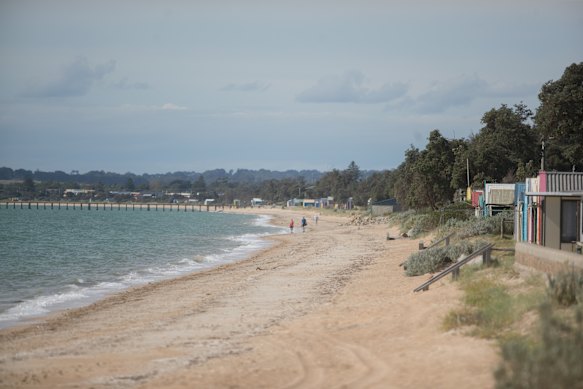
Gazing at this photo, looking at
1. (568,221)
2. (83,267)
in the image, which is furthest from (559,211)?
(83,267)

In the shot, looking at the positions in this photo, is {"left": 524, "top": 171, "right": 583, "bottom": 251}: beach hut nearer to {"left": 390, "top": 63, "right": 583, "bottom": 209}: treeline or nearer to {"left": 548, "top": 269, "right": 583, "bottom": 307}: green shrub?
{"left": 548, "top": 269, "right": 583, "bottom": 307}: green shrub

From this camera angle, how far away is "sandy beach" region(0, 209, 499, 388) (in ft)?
35.6

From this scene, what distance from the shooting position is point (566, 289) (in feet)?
39.5

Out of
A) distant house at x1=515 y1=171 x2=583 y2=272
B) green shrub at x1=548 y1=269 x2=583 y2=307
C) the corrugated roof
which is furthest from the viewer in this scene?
the corrugated roof

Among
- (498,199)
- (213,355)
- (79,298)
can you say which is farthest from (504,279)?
(498,199)

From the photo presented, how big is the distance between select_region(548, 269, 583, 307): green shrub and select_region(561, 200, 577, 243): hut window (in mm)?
10880

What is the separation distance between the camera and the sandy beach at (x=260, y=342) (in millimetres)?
10844

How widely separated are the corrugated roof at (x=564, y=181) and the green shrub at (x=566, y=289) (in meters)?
11.6

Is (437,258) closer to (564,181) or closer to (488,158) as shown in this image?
(564,181)

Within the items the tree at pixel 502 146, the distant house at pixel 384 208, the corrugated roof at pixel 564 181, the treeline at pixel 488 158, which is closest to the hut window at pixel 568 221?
the corrugated roof at pixel 564 181

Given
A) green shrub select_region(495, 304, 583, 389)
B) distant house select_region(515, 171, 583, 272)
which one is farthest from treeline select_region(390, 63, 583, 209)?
green shrub select_region(495, 304, 583, 389)

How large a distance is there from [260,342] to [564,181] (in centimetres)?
1387

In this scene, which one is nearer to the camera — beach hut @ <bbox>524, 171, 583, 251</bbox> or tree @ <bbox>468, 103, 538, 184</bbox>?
beach hut @ <bbox>524, 171, 583, 251</bbox>

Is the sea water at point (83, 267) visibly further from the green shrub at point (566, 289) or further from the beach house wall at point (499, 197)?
the beach house wall at point (499, 197)
